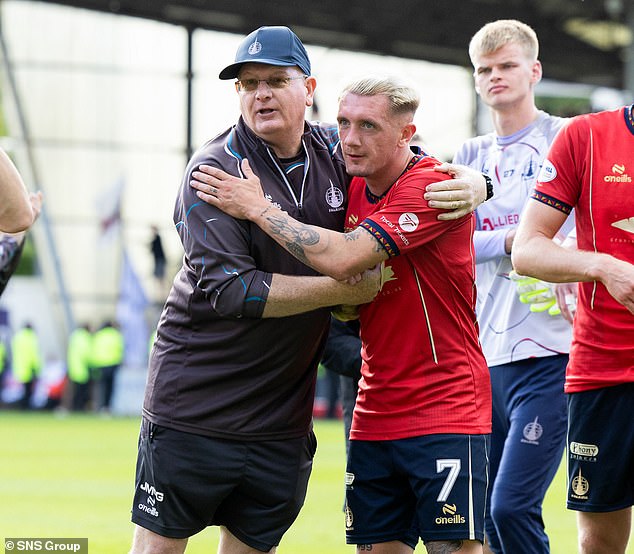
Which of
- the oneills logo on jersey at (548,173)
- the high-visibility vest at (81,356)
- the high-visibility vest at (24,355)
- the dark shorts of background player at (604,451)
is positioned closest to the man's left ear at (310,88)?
the oneills logo on jersey at (548,173)

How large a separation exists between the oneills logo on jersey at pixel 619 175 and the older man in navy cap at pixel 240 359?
977 mm

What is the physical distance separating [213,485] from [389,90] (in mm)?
1629

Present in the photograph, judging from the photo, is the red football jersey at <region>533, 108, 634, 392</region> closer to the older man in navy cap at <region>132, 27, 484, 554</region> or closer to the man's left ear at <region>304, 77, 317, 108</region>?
the older man in navy cap at <region>132, 27, 484, 554</region>

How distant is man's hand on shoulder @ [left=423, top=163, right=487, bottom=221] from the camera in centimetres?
421

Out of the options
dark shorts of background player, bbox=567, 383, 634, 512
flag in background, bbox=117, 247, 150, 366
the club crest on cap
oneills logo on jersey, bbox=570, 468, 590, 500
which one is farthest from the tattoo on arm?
flag in background, bbox=117, 247, 150, 366

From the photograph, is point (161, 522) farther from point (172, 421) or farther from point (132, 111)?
point (132, 111)

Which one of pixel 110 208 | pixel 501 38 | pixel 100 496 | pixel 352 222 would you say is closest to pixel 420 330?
pixel 352 222

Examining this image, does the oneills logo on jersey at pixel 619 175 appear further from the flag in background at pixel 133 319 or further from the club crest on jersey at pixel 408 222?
the flag in background at pixel 133 319

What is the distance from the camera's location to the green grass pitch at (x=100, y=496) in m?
8.48

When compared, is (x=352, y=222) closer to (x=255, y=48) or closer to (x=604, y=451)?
(x=255, y=48)

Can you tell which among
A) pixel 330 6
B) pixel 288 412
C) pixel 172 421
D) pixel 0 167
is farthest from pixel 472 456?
pixel 330 6

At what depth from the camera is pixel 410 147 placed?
15.0 feet

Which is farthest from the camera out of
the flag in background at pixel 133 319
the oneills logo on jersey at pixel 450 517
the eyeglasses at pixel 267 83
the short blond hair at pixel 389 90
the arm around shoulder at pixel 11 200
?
the flag in background at pixel 133 319

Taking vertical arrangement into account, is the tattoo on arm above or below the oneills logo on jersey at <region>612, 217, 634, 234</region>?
below
